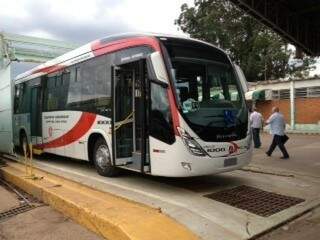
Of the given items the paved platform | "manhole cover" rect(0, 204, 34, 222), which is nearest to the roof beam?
the paved platform

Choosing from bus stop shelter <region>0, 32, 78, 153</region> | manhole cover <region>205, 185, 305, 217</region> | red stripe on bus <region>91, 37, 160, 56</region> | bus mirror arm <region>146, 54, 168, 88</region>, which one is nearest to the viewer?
manhole cover <region>205, 185, 305, 217</region>

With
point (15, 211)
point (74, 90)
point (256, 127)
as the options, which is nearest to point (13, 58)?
point (74, 90)

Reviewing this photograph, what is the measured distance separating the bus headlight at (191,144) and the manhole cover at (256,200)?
2.71 ft

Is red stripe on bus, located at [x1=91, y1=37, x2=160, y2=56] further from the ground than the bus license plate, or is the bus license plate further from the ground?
red stripe on bus, located at [x1=91, y1=37, x2=160, y2=56]

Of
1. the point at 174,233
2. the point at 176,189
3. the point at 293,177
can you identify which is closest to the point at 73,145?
the point at 176,189

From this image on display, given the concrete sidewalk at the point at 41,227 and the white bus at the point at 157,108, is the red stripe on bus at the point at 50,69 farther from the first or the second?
the concrete sidewalk at the point at 41,227

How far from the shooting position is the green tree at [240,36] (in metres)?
41.7

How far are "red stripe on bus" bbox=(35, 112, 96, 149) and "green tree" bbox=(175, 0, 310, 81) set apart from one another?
3071cm

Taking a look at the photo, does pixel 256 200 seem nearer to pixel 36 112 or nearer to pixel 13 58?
pixel 36 112

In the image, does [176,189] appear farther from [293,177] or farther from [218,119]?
[293,177]

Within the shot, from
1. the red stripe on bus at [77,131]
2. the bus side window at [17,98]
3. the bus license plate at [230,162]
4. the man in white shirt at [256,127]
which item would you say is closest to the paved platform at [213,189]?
the bus license plate at [230,162]

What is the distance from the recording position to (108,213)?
6984 mm

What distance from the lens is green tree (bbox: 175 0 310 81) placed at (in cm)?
4169

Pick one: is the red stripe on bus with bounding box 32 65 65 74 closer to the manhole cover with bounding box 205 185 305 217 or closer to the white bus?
the white bus
